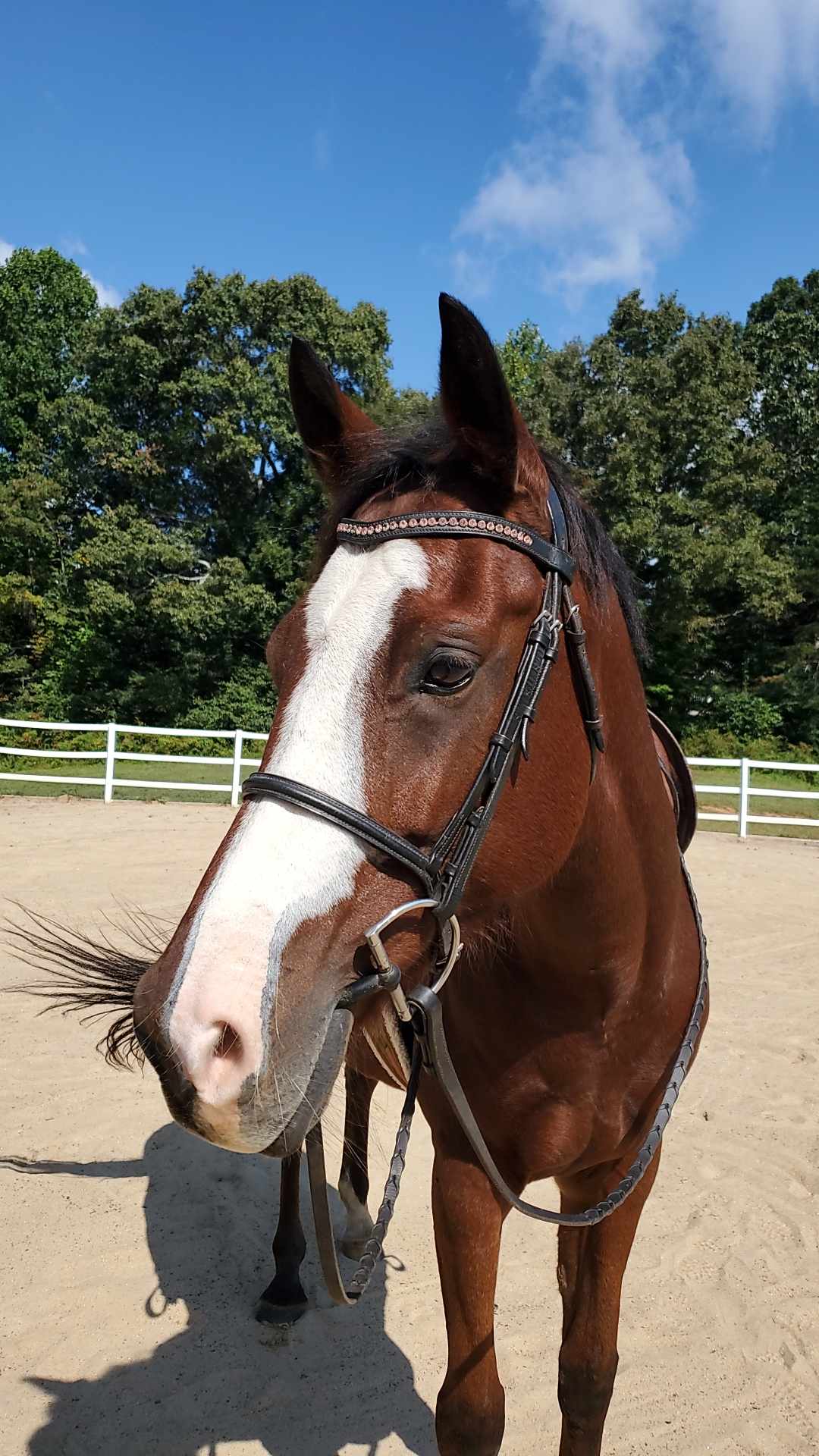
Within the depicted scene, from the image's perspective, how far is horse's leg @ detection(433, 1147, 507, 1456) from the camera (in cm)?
199

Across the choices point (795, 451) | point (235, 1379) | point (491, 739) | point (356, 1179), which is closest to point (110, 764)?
point (356, 1179)

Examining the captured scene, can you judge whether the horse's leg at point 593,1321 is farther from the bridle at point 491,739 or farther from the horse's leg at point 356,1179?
the bridle at point 491,739

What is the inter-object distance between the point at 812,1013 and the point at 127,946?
551cm

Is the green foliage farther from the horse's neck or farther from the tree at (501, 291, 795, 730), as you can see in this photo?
the horse's neck

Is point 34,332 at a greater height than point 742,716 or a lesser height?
greater

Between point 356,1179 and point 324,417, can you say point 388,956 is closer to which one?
point 324,417

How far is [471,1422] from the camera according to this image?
2.04 metres

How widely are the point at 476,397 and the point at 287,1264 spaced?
3350 mm

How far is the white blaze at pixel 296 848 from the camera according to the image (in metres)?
1.12

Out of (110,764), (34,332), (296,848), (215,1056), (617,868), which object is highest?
(34,332)

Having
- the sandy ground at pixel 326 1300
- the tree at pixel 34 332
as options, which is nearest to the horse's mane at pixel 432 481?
the sandy ground at pixel 326 1300

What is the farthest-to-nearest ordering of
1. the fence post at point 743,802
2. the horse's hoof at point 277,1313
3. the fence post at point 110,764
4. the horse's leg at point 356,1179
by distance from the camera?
1. the fence post at point 110,764
2. the fence post at point 743,802
3. the horse's leg at point 356,1179
4. the horse's hoof at point 277,1313

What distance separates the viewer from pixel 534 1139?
2.00 metres

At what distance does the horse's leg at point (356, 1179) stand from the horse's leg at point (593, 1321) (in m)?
1.18
